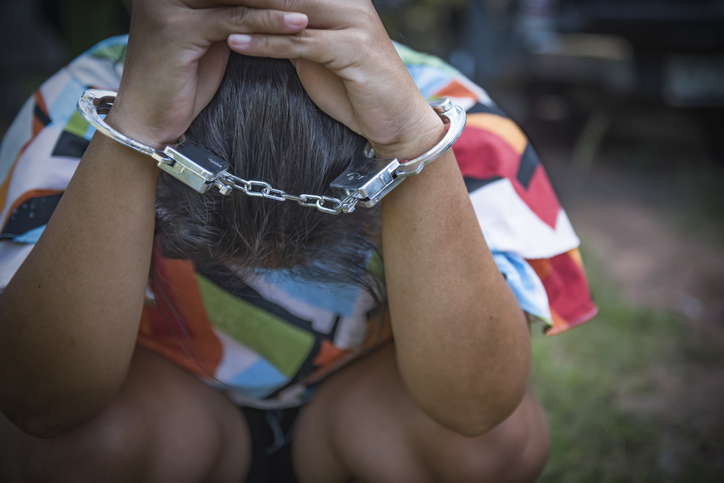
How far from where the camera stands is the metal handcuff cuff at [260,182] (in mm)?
816

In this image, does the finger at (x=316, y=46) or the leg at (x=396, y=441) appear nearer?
the finger at (x=316, y=46)

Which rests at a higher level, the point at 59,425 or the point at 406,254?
the point at 406,254

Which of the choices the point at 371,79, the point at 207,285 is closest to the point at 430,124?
the point at 371,79

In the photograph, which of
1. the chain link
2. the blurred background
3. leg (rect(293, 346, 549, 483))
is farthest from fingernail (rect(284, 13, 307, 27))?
leg (rect(293, 346, 549, 483))

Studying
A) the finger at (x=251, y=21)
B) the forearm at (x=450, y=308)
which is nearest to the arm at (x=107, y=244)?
the finger at (x=251, y=21)

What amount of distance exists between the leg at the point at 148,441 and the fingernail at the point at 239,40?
769 millimetres

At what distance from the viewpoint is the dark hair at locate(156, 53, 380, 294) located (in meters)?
0.86

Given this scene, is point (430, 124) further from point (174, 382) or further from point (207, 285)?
point (174, 382)

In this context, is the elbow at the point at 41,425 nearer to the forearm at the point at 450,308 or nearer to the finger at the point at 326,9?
the forearm at the point at 450,308

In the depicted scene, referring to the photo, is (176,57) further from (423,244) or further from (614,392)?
(614,392)

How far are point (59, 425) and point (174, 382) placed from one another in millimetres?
271

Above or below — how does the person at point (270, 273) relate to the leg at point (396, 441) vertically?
above

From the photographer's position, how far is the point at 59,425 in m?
1.06

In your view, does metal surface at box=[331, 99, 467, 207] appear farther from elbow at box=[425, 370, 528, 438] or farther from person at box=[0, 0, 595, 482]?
elbow at box=[425, 370, 528, 438]
